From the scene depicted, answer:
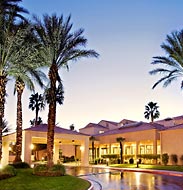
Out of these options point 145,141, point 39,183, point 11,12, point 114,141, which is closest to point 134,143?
point 145,141

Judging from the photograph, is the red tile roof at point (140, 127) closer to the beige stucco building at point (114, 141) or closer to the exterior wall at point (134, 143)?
the beige stucco building at point (114, 141)

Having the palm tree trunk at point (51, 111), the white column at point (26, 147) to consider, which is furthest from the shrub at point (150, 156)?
the palm tree trunk at point (51, 111)

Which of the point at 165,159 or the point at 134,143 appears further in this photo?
the point at 134,143

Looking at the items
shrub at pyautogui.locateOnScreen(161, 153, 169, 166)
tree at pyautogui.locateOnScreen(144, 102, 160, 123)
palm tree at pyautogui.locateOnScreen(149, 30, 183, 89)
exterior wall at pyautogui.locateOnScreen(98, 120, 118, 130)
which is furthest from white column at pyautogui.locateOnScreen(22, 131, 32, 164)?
tree at pyautogui.locateOnScreen(144, 102, 160, 123)

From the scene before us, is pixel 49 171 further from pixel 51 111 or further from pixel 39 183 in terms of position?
pixel 51 111

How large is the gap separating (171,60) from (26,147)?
1646cm

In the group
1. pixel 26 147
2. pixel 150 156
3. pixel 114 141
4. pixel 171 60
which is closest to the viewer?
pixel 171 60

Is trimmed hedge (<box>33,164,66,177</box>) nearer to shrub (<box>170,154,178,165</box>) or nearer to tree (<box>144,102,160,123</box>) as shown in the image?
shrub (<box>170,154,178,165</box>)

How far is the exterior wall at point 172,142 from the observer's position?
3558 cm

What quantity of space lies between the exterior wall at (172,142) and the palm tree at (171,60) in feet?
27.0

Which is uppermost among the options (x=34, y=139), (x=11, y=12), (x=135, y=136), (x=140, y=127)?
(x=11, y=12)

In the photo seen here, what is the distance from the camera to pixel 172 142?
36594 millimetres

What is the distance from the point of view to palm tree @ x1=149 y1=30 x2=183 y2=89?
27953mm

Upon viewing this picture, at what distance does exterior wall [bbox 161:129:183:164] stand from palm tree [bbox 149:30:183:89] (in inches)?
324
